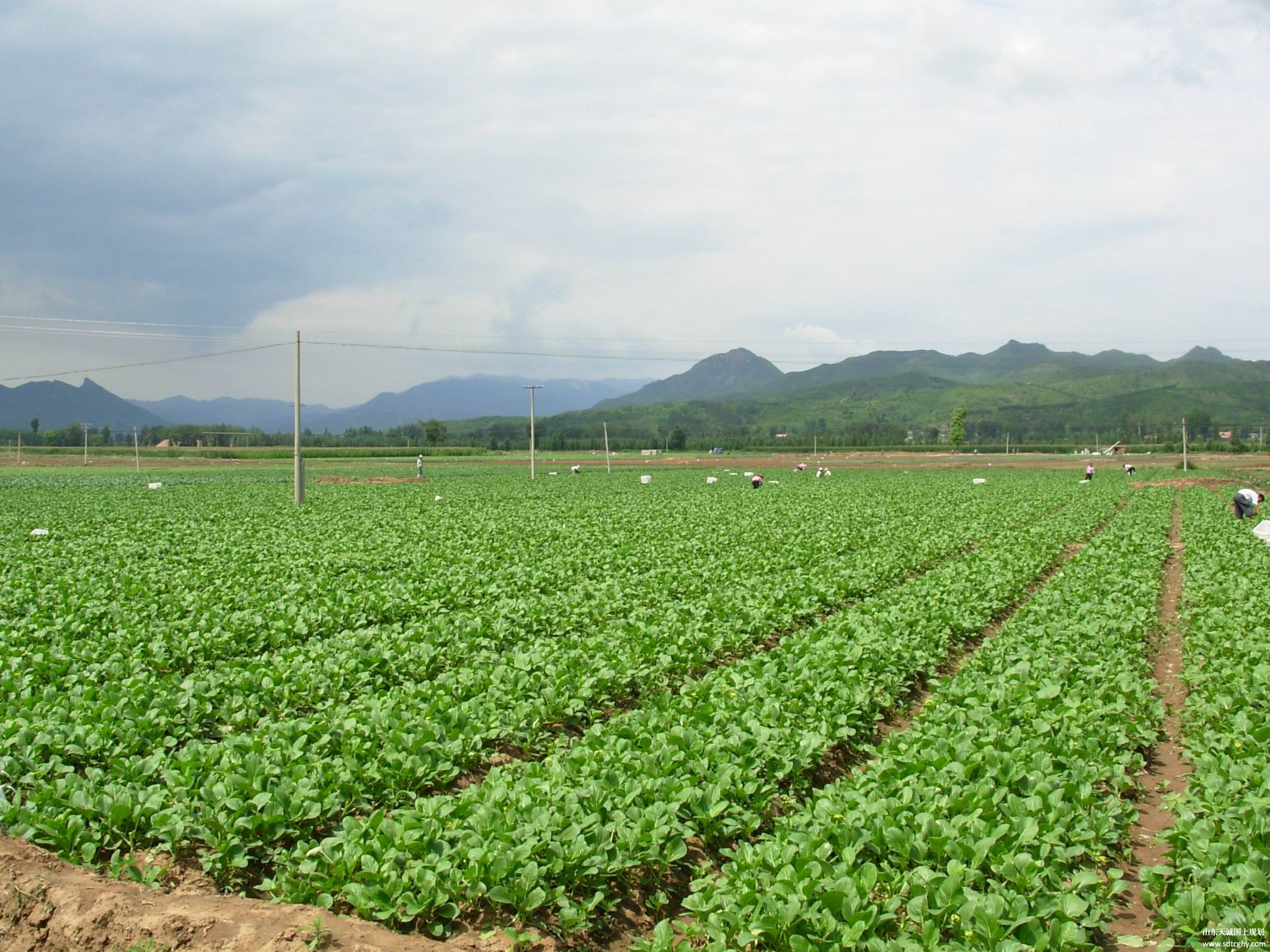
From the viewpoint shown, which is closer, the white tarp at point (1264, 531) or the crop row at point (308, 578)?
the crop row at point (308, 578)

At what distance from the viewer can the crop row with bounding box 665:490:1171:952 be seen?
14.7 ft

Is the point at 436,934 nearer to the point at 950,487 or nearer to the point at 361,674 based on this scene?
the point at 361,674

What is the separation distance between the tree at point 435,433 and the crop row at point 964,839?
504 feet

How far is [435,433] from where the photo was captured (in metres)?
159

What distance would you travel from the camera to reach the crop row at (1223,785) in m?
4.63

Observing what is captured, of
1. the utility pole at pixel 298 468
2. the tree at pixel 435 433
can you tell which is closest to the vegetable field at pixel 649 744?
the utility pole at pixel 298 468

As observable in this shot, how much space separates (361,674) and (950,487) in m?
38.3

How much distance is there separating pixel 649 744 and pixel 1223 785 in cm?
416

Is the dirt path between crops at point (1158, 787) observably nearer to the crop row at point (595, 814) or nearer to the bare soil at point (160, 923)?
the crop row at point (595, 814)

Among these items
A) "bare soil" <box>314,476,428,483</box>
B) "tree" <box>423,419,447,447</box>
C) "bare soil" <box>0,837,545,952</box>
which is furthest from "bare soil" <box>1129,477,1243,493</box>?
"tree" <box>423,419,447,447</box>

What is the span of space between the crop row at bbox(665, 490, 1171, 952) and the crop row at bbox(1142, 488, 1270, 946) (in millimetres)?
363

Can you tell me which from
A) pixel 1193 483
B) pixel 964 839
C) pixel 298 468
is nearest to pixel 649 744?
pixel 964 839

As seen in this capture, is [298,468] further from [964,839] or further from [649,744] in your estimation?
[964,839]

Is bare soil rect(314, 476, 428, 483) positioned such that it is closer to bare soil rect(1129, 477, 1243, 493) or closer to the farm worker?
the farm worker
